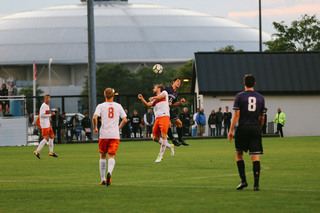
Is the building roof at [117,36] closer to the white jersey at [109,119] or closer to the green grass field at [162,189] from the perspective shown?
the green grass field at [162,189]

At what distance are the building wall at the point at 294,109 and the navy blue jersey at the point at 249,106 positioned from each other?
38.5m

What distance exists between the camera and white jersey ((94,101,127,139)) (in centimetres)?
1439

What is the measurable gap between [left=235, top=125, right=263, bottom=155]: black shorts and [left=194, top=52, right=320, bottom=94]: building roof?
38.3 m

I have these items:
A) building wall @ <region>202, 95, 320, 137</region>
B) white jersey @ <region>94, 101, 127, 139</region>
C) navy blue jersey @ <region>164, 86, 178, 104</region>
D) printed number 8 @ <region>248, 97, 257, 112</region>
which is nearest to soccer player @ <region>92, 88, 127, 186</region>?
white jersey @ <region>94, 101, 127, 139</region>

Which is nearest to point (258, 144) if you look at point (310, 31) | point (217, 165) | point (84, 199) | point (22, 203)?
point (84, 199)

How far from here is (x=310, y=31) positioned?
69.0m

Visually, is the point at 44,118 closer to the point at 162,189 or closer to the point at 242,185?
the point at 162,189

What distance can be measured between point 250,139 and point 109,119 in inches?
123

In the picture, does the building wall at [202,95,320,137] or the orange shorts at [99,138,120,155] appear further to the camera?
Answer: the building wall at [202,95,320,137]

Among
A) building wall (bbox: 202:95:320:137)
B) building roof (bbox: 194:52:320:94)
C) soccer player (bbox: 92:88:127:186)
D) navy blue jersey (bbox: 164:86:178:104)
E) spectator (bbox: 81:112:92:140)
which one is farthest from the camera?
building roof (bbox: 194:52:320:94)

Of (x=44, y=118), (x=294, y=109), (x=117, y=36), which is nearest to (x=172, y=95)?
(x=44, y=118)

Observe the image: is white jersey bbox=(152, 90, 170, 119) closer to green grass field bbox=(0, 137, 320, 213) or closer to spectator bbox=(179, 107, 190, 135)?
green grass field bbox=(0, 137, 320, 213)

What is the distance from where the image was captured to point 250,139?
12602mm

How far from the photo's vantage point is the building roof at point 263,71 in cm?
5138
